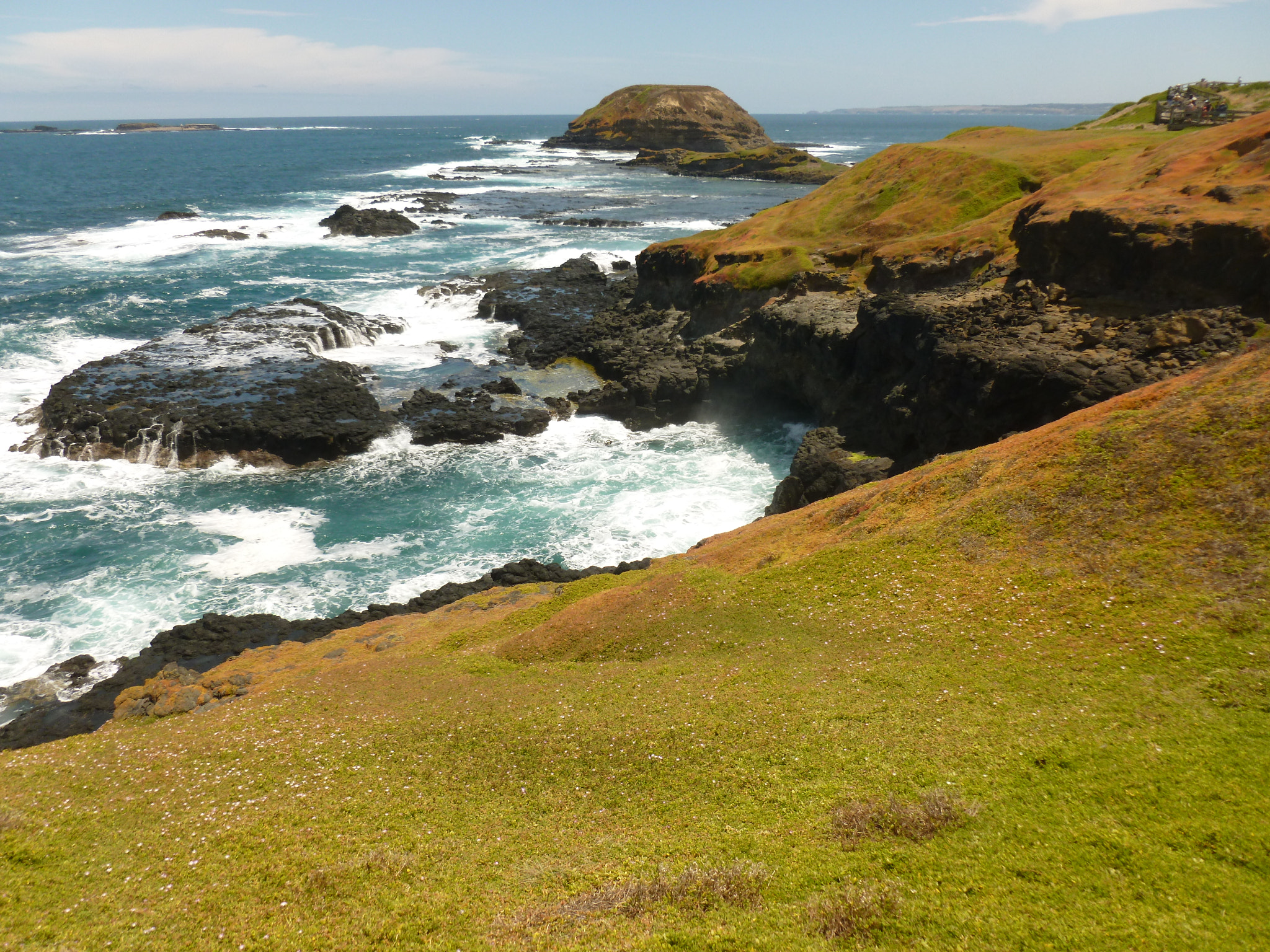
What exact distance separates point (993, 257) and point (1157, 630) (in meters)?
37.6

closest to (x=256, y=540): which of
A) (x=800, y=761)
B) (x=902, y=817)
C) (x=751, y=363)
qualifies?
(x=800, y=761)

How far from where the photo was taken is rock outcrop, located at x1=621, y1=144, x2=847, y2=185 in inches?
6614

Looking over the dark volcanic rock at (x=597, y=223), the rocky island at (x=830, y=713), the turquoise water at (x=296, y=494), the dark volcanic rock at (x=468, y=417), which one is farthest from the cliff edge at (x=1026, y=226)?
the dark volcanic rock at (x=597, y=223)

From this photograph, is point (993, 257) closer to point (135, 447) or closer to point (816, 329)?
point (816, 329)

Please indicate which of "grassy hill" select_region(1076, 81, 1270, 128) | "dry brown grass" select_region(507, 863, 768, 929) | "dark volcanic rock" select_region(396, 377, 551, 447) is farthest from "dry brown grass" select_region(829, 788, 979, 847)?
"grassy hill" select_region(1076, 81, 1270, 128)

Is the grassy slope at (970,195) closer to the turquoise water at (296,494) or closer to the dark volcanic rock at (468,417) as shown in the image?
the turquoise water at (296,494)

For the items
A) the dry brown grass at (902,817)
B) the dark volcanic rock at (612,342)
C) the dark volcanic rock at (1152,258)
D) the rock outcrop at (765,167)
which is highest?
the rock outcrop at (765,167)

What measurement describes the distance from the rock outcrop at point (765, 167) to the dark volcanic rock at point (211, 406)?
13615 cm

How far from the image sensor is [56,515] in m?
38.9

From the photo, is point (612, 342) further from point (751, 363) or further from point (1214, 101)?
point (1214, 101)

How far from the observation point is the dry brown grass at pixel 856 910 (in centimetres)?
1058

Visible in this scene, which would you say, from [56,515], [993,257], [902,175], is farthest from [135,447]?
[902,175]

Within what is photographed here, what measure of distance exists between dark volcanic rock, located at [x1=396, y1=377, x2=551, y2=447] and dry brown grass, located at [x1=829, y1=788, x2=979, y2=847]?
3990 centimetres

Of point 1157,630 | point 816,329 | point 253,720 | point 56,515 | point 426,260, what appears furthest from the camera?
point 426,260
